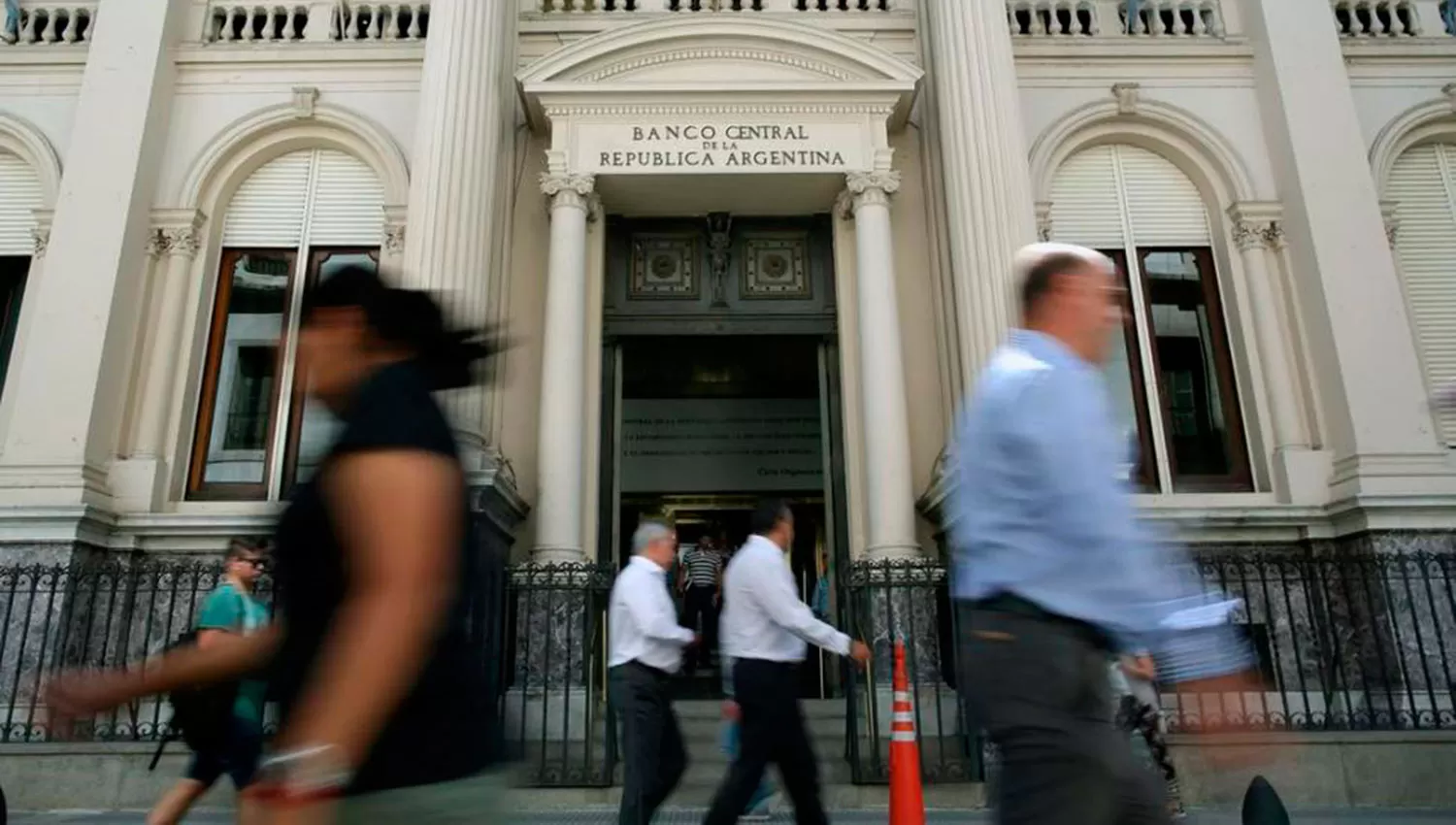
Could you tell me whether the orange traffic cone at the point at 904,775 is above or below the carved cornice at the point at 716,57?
below

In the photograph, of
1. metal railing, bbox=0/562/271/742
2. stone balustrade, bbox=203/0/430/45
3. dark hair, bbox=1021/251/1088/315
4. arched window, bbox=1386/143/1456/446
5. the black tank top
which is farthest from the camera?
stone balustrade, bbox=203/0/430/45

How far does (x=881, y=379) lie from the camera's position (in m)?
9.69

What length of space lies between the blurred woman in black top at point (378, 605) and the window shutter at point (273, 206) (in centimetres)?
1045

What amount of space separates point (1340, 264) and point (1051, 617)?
10084 millimetres

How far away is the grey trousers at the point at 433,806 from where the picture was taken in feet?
5.25

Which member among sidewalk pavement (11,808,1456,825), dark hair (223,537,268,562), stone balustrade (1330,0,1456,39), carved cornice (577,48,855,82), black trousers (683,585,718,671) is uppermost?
stone balustrade (1330,0,1456,39)

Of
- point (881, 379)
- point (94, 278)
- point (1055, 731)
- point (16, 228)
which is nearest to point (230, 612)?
point (1055, 731)

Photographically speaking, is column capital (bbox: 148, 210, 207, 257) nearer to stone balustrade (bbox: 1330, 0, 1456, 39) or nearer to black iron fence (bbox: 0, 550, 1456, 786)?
black iron fence (bbox: 0, 550, 1456, 786)

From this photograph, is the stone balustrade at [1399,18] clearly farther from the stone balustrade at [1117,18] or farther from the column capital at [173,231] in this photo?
the column capital at [173,231]

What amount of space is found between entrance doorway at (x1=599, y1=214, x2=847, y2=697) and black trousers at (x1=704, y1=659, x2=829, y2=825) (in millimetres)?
3846

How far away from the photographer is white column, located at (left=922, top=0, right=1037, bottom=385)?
9625 mm

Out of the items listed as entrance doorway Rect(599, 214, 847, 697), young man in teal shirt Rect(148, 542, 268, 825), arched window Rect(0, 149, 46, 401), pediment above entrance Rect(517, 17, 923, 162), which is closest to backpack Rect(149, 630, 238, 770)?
young man in teal shirt Rect(148, 542, 268, 825)

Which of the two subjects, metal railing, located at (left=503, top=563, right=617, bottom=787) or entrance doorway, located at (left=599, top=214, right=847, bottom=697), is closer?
metal railing, located at (left=503, top=563, right=617, bottom=787)

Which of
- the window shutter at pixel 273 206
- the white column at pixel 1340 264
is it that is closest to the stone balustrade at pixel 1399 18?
the white column at pixel 1340 264
